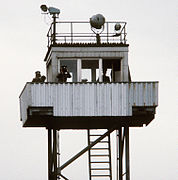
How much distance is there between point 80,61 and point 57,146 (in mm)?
6758

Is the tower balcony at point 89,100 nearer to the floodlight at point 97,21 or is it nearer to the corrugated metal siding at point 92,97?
the corrugated metal siding at point 92,97

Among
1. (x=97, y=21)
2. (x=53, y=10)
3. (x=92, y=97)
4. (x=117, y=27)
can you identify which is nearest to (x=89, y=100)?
(x=92, y=97)

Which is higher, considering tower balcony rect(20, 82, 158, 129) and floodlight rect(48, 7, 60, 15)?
floodlight rect(48, 7, 60, 15)

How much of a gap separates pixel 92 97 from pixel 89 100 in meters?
0.25

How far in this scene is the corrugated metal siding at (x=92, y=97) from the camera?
82.2m

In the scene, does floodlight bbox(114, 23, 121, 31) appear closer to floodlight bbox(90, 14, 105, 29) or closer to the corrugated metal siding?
floodlight bbox(90, 14, 105, 29)

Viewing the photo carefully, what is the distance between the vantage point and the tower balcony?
82.2 meters

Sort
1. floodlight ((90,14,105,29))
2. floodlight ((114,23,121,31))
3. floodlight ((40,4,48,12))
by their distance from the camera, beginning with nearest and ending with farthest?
floodlight ((90,14,105,29)) → floodlight ((114,23,121,31)) → floodlight ((40,4,48,12))

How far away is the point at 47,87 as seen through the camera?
82.4m

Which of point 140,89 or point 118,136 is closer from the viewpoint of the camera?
point 140,89

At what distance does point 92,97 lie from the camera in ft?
271

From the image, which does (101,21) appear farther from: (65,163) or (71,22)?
(65,163)

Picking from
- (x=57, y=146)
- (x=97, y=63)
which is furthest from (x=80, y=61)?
(x=57, y=146)

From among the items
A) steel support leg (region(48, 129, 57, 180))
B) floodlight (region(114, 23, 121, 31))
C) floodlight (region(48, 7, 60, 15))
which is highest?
floodlight (region(48, 7, 60, 15))
